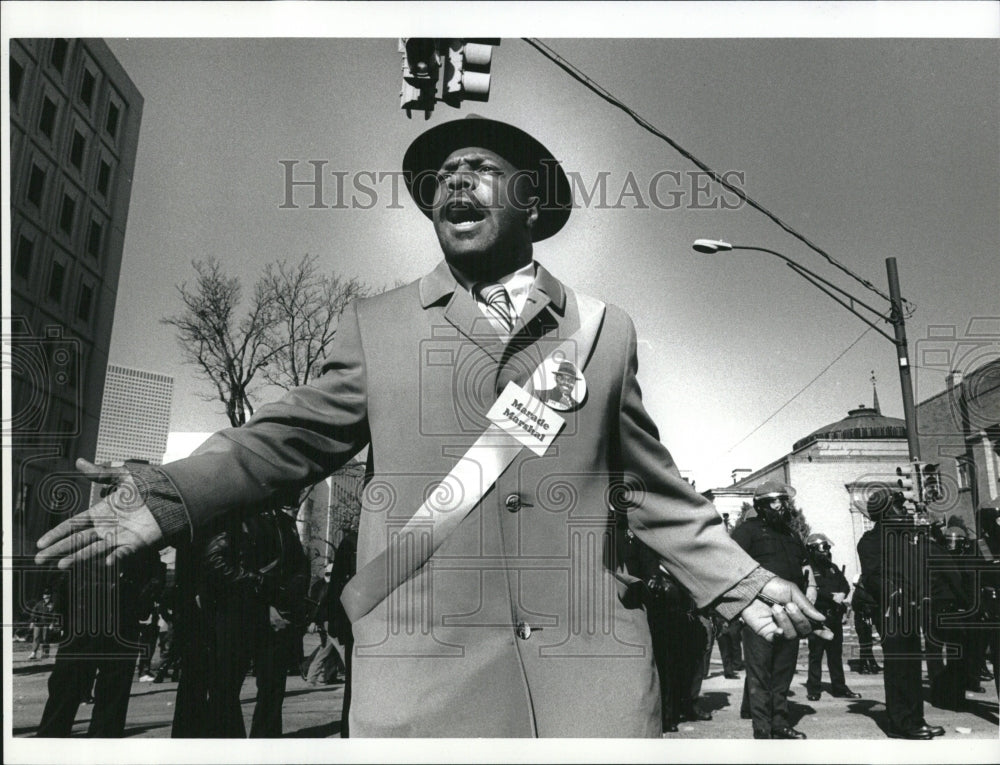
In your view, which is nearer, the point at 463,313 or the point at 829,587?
the point at 463,313

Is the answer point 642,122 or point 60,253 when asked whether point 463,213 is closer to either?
point 642,122

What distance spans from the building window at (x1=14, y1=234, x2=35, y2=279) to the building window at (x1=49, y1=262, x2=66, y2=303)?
0.09 m

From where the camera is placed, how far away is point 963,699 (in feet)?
13.4

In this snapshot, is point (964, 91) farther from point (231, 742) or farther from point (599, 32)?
point (231, 742)

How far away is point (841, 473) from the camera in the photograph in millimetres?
4117

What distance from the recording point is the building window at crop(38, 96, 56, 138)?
371 cm

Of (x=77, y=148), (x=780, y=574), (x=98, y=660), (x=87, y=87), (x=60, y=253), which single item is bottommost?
(x=98, y=660)

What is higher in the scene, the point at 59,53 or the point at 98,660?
the point at 59,53

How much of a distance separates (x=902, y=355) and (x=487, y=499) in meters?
2.15

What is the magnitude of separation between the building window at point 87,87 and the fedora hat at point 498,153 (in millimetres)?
1243

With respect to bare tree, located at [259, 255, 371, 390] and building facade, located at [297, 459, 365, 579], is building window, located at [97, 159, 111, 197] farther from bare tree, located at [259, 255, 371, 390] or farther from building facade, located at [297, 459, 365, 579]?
building facade, located at [297, 459, 365, 579]

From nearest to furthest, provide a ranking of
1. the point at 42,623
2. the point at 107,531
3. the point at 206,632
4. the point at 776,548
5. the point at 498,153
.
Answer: the point at 107,531 < the point at 498,153 < the point at 42,623 < the point at 206,632 < the point at 776,548

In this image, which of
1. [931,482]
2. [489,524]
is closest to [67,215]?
[489,524]

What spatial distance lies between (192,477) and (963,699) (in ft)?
11.2
